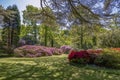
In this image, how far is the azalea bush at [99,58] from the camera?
45.4 ft

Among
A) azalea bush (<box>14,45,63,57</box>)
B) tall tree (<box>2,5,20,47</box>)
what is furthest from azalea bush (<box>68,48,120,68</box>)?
tall tree (<box>2,5,20,47</box>)

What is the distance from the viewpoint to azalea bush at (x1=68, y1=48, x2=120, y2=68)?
45.4 feet

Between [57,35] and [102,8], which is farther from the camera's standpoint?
[57,35]

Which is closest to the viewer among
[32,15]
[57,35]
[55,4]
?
[55,4]

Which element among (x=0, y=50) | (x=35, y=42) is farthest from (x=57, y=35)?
(x=0, y=50)

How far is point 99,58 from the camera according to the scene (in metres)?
14.3

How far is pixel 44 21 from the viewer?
10625 millimetres

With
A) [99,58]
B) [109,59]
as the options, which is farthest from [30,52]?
[109,59]

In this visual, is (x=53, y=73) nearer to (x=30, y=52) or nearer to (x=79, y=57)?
(x=79, y=57)

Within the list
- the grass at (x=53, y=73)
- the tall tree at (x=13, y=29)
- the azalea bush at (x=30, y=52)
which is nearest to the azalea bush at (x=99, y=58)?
the grass at (x=53, y=73)

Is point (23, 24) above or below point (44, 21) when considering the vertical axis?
above

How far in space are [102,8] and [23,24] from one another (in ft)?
110

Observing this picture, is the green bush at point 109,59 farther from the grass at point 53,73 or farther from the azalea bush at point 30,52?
the azalea bush at point 30,52

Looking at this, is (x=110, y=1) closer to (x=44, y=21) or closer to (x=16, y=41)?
(x=44, y=21)
